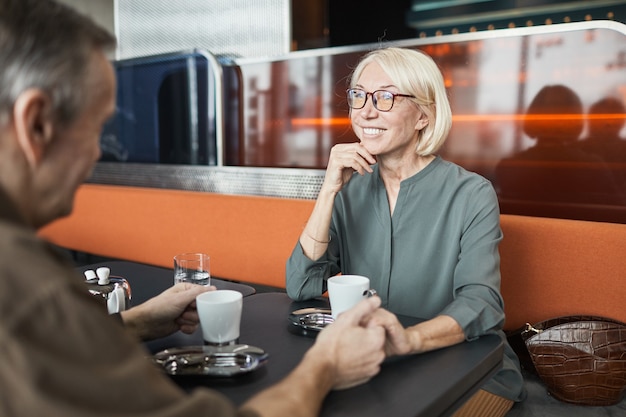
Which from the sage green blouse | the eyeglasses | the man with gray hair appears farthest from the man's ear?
the eyeglasses

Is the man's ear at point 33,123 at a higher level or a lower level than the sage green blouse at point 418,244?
higher

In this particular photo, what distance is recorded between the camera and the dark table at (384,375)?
2.85 ft

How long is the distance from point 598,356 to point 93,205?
2782mm

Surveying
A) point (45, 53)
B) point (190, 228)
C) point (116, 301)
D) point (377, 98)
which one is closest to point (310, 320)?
point (116, 301)

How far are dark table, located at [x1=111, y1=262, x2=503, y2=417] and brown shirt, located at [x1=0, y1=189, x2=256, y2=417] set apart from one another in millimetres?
358

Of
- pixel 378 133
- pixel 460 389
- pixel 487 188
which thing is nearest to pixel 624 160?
pixel 487 188

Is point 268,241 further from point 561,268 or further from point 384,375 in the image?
point 384,375

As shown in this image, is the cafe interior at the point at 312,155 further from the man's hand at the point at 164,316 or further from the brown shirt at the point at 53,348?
the brown shirt at the point at 53,348

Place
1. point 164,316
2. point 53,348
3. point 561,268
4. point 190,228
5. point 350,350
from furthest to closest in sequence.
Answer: point 190,228 → point 561,268 → point 164,316 → point 350,350 → point 53,348

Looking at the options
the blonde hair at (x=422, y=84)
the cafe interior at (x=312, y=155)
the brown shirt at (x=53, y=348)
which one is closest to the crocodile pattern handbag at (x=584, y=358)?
the cafe interior at (x=312, y=155)

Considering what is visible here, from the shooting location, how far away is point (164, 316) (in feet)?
3.76

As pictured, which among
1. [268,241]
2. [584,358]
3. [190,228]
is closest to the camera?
[584,358]

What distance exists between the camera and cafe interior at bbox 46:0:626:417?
1.81 metres

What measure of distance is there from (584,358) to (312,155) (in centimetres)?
167
